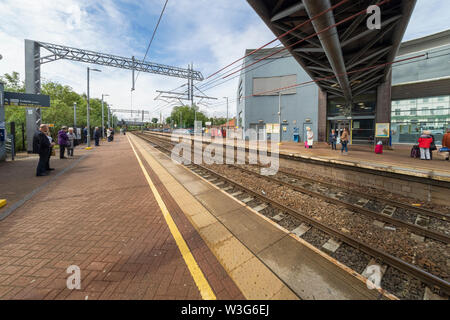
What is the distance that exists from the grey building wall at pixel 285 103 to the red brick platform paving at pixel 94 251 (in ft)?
72.8

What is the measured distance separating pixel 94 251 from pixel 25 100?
16346 millimetres

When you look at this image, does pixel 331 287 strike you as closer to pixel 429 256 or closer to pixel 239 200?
pixel 429 256

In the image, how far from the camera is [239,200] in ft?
18.3

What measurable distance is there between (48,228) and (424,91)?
2853 cm

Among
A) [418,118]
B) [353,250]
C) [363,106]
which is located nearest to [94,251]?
[353,250]

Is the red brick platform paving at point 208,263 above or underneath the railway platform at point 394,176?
underneath

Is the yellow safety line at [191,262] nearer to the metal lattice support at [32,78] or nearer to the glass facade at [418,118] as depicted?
the metal lattice support at [32,78]

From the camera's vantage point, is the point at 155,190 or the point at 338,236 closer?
the point at 338,236

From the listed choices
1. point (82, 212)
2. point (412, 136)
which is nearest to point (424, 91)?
point (412, 136)

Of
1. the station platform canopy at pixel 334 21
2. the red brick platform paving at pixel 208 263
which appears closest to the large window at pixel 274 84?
the station platform canopy at pixel 334 21

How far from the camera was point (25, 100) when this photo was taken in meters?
12.8

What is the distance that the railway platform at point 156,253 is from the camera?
2252 mm

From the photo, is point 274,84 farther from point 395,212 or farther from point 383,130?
point 395,212

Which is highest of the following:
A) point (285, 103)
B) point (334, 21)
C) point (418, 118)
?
point (285, 103)
